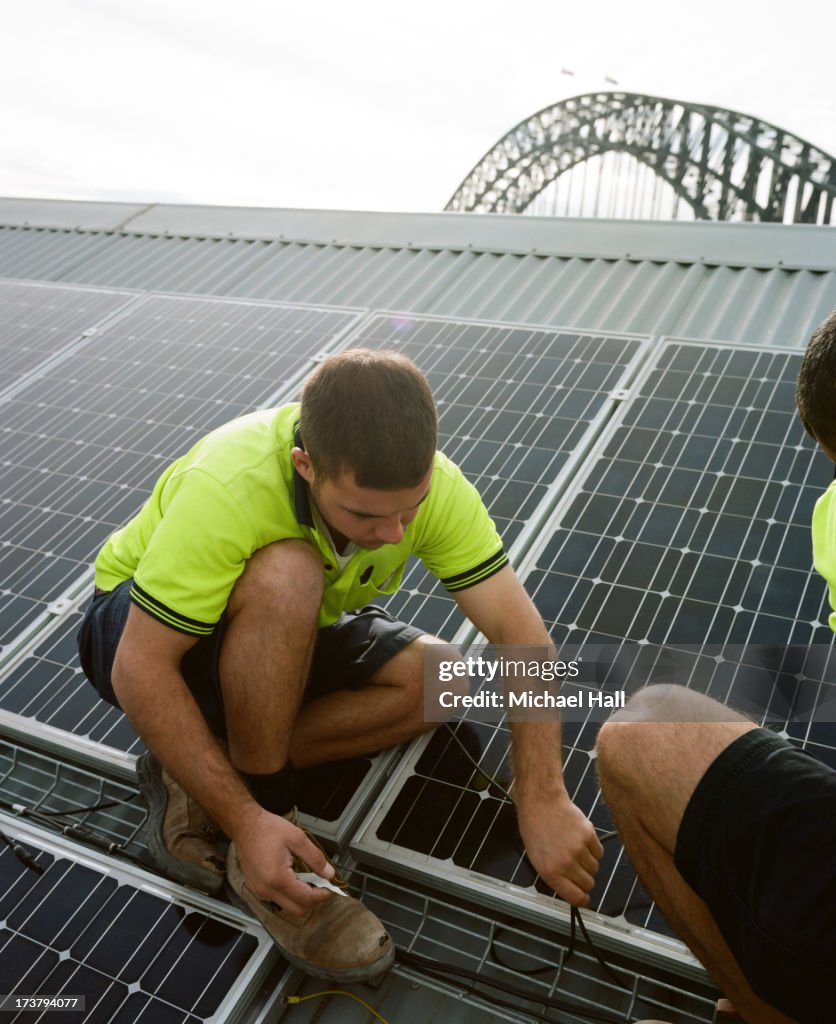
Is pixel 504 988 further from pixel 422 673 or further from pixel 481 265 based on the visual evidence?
pixel 481 265

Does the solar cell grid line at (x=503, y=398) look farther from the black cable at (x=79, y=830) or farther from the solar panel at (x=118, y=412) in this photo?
the black cable at (x=79, y=830)

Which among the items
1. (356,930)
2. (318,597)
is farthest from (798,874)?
(318,597)

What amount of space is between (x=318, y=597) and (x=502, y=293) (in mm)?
4214

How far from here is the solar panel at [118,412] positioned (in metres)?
4.37

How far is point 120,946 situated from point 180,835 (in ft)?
1.18

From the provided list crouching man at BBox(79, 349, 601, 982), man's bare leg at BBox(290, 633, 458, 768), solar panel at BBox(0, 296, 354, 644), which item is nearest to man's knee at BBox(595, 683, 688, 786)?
crouching man at BBox(79, 349, 601, 982)

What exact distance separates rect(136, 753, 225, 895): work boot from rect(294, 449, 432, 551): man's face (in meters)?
1.05

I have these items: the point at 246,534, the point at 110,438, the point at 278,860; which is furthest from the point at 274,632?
the point at 110,438

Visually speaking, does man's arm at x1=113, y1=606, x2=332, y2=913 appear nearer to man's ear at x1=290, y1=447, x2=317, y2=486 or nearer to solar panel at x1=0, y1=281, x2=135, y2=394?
man's ear at x1=290, y1=447, x2=317, y2=486

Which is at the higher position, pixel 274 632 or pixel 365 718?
pixel 274 632

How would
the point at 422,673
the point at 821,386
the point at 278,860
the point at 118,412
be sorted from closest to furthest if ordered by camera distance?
1. the point at 821,386
2. the point at 278,860
3. the point at 422,673
4. the point at 118,412

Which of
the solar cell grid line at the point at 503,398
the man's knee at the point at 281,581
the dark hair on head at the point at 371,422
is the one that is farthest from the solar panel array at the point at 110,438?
the dark hair on head at the point at 371,422

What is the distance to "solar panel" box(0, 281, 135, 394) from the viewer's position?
19.8 ft

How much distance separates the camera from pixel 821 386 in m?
2.20
